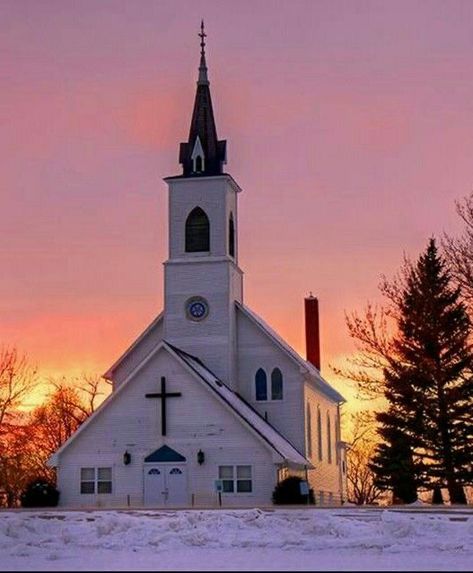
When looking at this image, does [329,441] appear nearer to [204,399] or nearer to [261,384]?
[261,384]

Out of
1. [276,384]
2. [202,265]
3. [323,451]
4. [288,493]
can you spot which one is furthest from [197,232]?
[288,493]

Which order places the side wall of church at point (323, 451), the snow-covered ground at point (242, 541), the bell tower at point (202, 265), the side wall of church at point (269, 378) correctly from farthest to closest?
the side wall of church at point (323, 451)
the bell tower at point (202, 265)
the side wall of church at point (269, 378)
the snow-covered ground at point (242, 541)

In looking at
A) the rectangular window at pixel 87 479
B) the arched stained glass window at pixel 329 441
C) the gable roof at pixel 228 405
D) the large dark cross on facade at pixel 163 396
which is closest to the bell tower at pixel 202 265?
the gable roof at pixel 228 405

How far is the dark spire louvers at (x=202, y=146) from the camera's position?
55562 mm

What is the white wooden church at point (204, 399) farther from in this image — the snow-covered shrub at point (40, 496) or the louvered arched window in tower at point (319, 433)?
the snow-covered shrub at point (40, 496)

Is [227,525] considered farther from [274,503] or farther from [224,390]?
[224,390]

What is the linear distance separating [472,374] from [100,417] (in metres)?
15.3

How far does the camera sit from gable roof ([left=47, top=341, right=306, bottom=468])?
47.8 metres

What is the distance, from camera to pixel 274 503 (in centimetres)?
4647

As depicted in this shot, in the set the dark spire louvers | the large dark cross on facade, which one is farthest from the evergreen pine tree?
the dark spire louvers

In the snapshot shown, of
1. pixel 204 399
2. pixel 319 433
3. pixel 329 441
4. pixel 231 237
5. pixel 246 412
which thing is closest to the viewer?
pixel 204 399

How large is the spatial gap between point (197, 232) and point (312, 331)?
1484 cm

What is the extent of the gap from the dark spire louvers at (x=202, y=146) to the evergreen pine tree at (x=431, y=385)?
36.1ft

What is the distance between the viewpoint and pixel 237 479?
47.8 m
